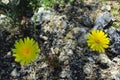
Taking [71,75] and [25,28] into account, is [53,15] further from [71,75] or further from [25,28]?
[71,75]

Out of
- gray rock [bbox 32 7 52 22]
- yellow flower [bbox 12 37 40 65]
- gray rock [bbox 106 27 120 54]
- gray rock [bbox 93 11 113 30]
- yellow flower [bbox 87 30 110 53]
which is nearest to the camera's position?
yellow flower [bbox 12 37 40 65]

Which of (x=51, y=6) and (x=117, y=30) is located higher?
(x=51, y=6)

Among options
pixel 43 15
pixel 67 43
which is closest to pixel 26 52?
pixel 67 43

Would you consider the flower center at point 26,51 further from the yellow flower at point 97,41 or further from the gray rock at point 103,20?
the gray rock at point 103,20

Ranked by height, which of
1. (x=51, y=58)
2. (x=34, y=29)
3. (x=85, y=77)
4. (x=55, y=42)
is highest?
(x=34, y=29)

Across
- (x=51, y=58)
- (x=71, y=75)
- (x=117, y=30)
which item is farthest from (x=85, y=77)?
(x=117, y=30)

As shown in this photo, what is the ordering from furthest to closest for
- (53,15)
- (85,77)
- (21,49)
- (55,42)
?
(53,15) → (55,42) → (85,77) → (21,49)

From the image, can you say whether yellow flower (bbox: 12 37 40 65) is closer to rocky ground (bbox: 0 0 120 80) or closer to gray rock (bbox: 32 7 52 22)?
rocky ground (bbox: 0 0 120 80)

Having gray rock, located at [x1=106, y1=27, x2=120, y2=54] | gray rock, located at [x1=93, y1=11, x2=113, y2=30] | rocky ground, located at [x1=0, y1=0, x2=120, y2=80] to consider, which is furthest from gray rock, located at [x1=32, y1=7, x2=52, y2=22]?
gray rock, located at [x1=106, y1=27, x2=120, y2=54]

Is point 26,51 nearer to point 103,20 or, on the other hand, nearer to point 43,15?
point 43,15
